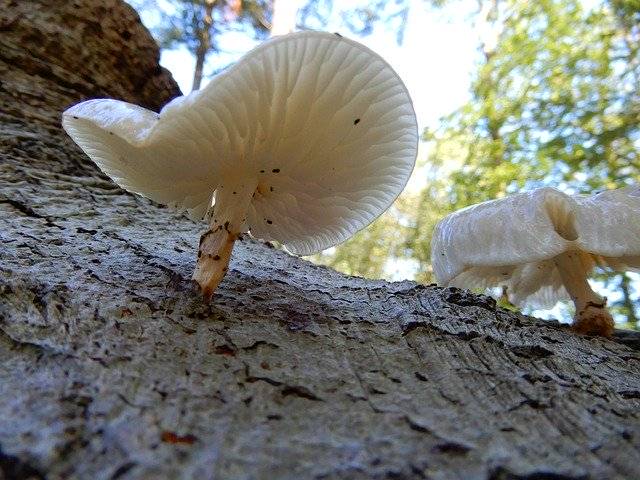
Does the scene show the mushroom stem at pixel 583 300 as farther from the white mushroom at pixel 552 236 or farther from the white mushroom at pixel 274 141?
the white mushroom at pixel 274 141

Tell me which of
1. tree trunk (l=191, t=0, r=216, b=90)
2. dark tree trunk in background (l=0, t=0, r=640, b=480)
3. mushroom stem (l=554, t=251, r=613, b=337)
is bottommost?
dark tree trunk in background (l=0, t=0, r=640, b=480)

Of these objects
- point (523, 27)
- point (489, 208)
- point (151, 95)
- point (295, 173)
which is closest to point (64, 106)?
point (151, 95)

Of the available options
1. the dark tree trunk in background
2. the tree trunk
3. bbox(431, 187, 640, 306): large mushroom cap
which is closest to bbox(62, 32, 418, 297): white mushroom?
the dark tree trunk in background

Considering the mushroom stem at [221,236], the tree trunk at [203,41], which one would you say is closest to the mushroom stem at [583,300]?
the mushroom stem at [221,236]

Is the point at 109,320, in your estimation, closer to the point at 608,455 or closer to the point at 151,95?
the point at 608,455

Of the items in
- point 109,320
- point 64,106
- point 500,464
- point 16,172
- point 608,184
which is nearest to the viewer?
point 500,464

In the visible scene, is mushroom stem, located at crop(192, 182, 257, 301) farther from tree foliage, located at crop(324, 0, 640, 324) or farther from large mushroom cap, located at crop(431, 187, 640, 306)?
tree foliage, located at crop(324, 0, 640, 324)
